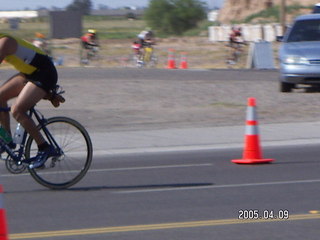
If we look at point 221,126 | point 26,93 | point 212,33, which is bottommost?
point 212,33

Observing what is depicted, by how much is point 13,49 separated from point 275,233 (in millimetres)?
3409

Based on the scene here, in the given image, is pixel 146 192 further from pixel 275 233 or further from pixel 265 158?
pixel 265 158

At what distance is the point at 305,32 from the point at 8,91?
13847 millimetres

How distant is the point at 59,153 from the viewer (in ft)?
30.2

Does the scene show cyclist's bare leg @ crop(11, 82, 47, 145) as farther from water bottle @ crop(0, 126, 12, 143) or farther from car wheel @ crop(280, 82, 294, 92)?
car wheel @ crop(280, 82, 294, 92)

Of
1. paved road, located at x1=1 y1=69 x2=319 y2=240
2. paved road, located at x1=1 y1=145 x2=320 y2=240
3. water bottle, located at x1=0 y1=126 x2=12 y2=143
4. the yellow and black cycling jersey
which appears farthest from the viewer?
water bottle, located at x1=0 y1=126 x2=12 y2=143

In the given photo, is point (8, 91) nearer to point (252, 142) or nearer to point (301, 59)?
point (252, 142)

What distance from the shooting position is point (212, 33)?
231ft

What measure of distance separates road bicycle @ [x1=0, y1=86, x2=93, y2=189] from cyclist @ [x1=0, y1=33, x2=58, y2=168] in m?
0.13

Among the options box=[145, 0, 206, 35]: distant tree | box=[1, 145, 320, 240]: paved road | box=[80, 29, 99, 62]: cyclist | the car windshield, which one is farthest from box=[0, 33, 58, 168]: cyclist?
box=[145, 0, 206, 35]: distant tree

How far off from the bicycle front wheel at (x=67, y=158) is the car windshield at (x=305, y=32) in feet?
42.6

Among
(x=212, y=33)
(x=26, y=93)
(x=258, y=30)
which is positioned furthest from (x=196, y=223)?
(x=212, y=33)

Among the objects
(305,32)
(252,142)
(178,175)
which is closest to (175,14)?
(305,32)

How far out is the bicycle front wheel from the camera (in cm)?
922
